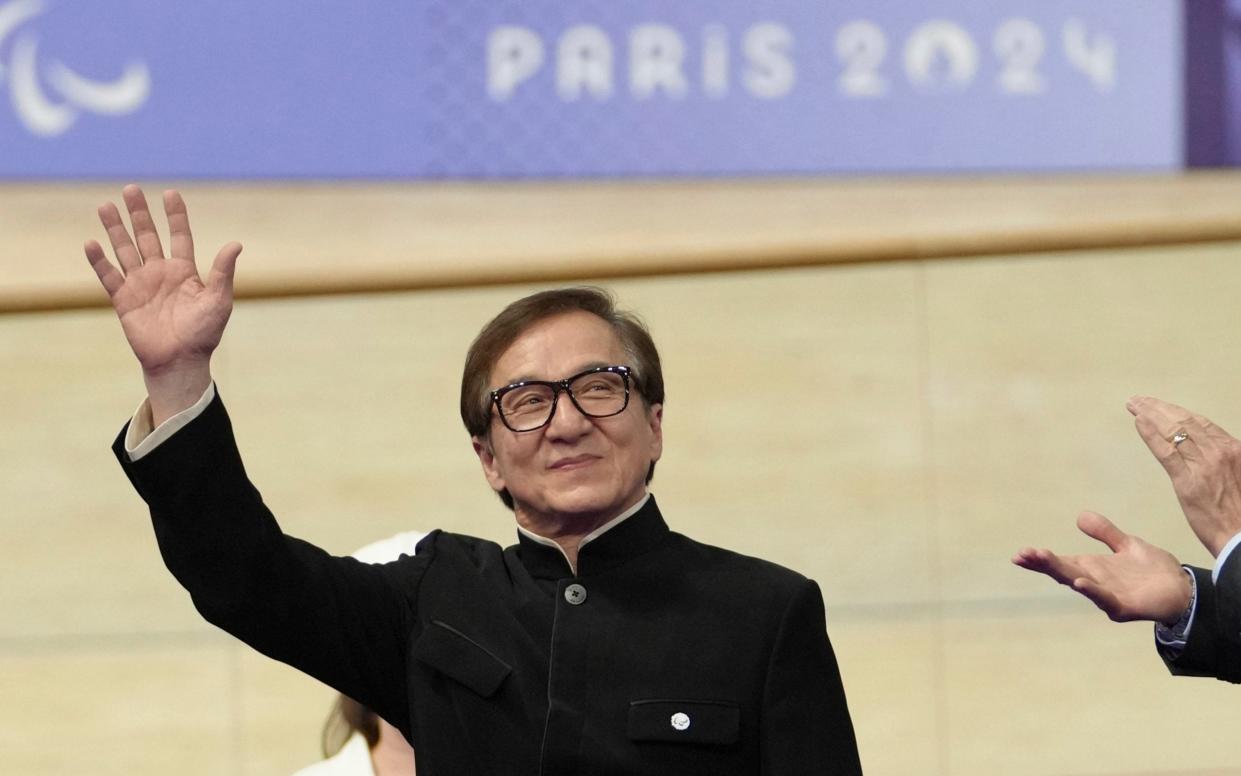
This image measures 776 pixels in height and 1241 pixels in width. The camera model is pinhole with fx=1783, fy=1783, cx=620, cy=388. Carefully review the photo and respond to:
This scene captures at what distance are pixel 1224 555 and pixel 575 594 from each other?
529 millimetres

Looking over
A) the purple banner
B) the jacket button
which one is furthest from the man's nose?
the purple banner

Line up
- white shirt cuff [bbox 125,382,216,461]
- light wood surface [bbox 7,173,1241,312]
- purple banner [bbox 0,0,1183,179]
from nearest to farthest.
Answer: white shirt cuff [bbox 125,382,216,461] → purple banner [bbox 0,0,1183,179] → light wood surface [bbox 7,173,1241,312]

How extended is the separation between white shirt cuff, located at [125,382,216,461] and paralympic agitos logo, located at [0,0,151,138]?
1718mm

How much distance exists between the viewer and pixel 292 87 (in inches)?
115

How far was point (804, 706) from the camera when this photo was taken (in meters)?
1.43

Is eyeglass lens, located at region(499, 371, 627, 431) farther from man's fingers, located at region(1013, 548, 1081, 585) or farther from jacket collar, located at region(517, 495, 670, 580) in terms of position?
man's fingers, located at region(1013, 548, 1081, 585)

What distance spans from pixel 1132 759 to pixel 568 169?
1.32 meters

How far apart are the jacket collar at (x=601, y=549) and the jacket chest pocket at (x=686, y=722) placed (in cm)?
14

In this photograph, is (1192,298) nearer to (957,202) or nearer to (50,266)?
(957,202)

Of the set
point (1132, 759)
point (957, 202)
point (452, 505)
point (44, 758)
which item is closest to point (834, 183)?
point (957, 202)

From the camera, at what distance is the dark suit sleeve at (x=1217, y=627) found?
1.41m

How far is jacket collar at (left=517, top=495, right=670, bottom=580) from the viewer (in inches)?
59.0

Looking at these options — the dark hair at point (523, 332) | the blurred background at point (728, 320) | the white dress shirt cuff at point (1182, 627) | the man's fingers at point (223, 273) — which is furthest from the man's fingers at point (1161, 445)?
the blurred background at point (728, 320)

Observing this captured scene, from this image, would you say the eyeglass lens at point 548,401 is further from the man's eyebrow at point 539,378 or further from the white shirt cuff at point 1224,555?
the white shirt cuff at point 1224,555
